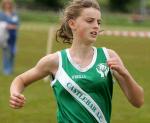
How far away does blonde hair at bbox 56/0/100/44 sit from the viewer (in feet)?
17.1

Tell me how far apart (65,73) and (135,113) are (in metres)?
7.12

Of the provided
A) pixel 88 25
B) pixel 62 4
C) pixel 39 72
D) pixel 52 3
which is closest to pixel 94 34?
pixel 88 25

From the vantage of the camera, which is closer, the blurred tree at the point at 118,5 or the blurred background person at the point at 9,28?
the blurred background person at the point at 9,28

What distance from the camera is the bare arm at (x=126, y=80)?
4797 millimetres

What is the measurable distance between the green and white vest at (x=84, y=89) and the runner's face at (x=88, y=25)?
181mm

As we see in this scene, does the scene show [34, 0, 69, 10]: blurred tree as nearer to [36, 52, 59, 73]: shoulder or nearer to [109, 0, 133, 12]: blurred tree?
[109, 0, 133, 12]: blurred tree

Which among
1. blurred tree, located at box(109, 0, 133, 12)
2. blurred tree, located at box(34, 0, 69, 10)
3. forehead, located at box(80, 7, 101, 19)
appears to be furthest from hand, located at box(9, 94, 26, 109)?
blurred tree, located at box(109, 0, 133, 12)

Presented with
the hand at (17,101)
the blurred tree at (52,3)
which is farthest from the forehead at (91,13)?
the blurred tree at (52,3)

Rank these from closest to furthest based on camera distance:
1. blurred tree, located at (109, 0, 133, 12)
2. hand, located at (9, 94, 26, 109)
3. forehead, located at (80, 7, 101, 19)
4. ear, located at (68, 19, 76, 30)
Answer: hand, located at (9, 94, 26, 109)
forehead, located at (80, 7, 101, 19)
ear, located at (68, 19, 76, 30)
blurred tree, located at (109, 0, 133, 12)

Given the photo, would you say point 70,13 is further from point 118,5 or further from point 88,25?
point 118,5

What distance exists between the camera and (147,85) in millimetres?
16766

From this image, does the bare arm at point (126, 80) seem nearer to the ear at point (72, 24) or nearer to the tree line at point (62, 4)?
the ear at point (72, 24)

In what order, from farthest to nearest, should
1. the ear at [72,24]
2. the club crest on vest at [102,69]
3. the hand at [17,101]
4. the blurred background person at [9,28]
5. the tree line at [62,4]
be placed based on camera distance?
the tree line at [62,4], the blurred background person at [9,28], the ear at [72,24], the club crest on vest at [102,69], the hand at [17,101]

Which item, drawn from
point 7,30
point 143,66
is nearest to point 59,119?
point 7,30
